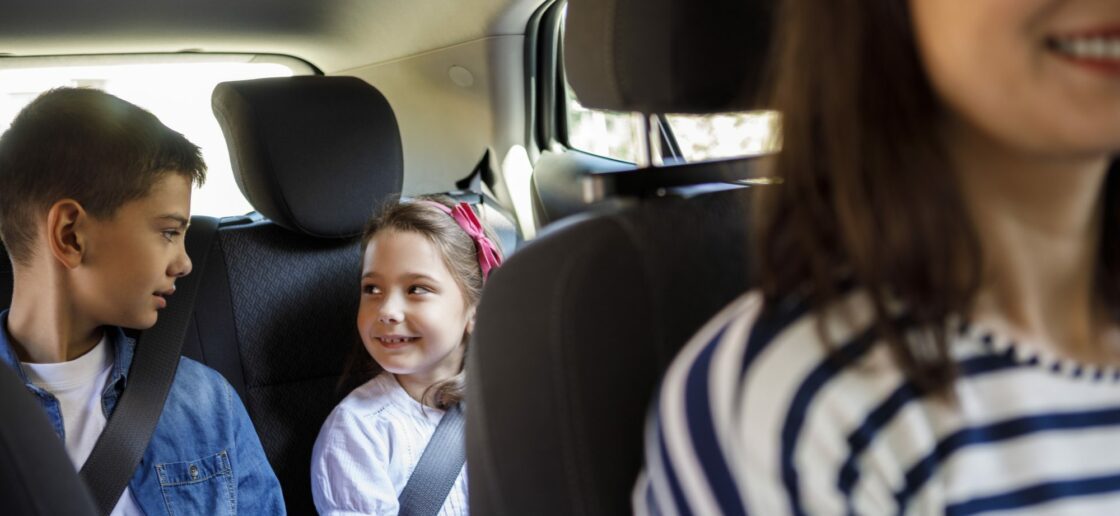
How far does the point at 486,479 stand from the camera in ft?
3.18

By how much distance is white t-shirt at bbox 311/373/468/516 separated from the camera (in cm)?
187

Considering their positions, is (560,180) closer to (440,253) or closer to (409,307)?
(440,253)

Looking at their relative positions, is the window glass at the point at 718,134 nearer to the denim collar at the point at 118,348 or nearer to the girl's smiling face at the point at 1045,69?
the girl's smiling face at the point at 1045,69

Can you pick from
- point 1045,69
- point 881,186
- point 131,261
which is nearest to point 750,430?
point 881,186

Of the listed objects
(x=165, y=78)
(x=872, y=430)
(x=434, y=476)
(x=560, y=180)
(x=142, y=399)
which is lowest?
(x=434, y=476)

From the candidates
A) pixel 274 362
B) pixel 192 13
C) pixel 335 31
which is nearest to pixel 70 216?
pixel 274 362

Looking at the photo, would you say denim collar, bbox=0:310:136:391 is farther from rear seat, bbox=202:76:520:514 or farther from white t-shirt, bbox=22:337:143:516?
rear seat, bbox=202:76:520:514

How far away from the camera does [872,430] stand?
715 millimetres

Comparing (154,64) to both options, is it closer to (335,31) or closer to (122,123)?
(335,31)

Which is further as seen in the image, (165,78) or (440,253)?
(165,78)

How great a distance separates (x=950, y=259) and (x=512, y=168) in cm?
192

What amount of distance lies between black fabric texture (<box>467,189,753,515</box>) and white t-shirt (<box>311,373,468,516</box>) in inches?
36.3

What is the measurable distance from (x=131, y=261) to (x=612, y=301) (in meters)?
1.05

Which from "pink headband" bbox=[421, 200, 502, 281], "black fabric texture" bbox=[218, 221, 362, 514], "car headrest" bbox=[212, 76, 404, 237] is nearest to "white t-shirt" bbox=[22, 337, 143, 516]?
"black fabric texture" bbox=[218, 221, 362, 514]
